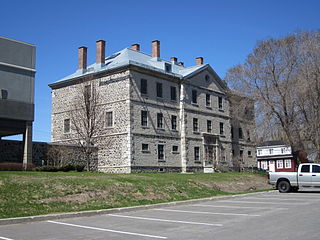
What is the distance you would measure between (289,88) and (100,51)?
19.0 metres

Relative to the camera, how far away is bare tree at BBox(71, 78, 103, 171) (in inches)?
1284

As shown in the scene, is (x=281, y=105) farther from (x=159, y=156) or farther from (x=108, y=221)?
(x=108, y=221)

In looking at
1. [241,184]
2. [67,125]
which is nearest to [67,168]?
[241,184]

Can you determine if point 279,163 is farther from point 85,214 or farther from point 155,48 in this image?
point 85,214

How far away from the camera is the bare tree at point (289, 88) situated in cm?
3203

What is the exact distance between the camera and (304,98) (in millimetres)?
31969

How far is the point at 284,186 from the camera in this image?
24.8 m

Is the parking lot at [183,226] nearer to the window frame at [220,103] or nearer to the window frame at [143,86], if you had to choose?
the window frame at [143,86]

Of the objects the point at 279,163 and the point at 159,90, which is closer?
the point at 159,90

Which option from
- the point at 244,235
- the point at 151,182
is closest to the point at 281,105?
the point at 151,182

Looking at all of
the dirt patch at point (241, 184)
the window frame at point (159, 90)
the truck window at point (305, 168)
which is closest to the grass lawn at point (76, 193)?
the dirt patch at point (241, 184)

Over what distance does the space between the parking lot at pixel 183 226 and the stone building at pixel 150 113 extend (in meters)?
21.3

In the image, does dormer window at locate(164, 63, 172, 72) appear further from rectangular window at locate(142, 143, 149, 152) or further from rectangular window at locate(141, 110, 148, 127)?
rectangular window at locate(142, 143, 149, 152)

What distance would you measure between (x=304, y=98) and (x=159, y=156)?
14.4 m
